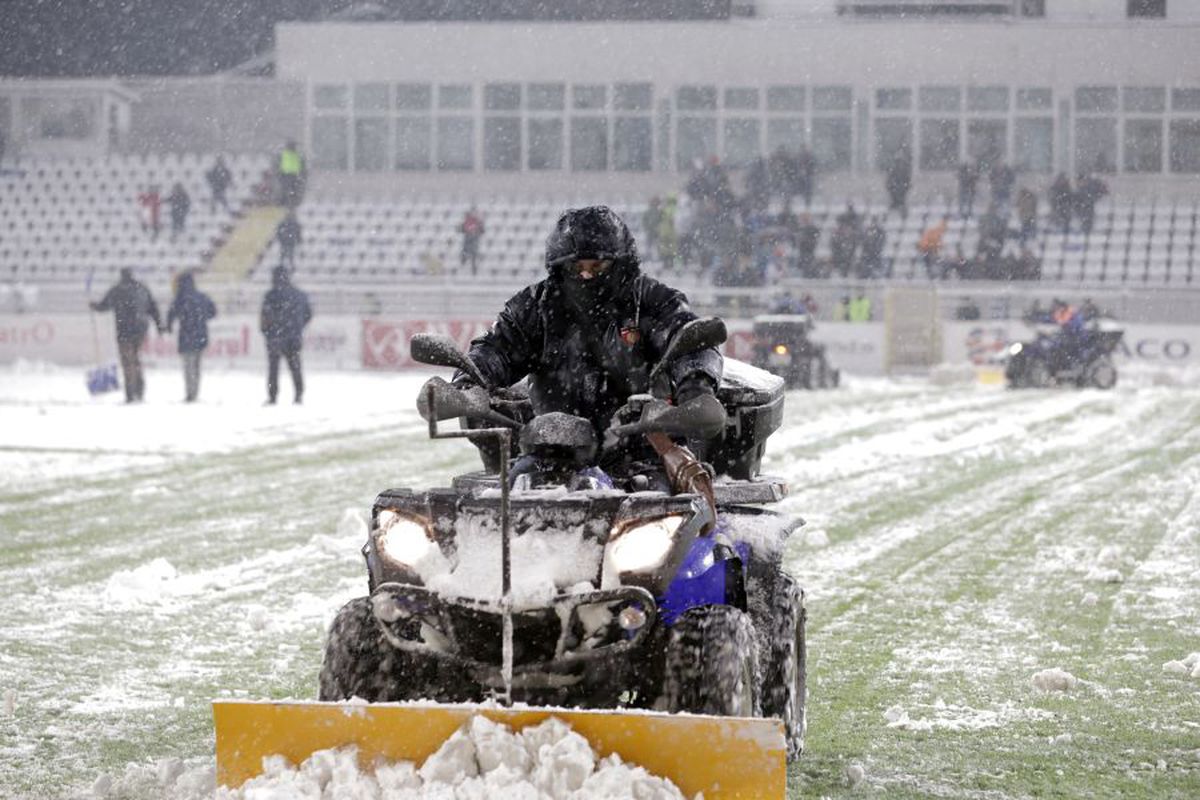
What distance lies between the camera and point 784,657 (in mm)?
5508

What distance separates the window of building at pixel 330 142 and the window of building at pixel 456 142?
87.0 inches

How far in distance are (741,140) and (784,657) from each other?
125ft

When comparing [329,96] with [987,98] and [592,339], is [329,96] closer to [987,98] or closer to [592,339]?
[987,98]

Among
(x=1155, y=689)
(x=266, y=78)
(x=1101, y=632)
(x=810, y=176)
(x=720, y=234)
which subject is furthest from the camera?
(x=266, y=78)

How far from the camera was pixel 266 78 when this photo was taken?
46125 mm

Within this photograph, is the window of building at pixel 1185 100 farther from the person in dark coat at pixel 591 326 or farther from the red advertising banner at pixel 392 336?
the person in dark coat at pixel 591 326

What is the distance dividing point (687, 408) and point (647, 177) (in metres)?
38.1

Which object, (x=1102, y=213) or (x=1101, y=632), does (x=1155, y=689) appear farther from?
(x=1102, y=213)

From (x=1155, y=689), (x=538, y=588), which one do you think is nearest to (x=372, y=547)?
(x=538, y=588)

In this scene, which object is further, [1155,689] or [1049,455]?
[1049,455]

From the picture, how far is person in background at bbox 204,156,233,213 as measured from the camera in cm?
4203

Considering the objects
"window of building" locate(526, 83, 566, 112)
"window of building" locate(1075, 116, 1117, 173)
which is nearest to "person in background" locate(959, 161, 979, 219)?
"window of building" locate(1075, 116, 1117, 173)

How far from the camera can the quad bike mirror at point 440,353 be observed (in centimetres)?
529

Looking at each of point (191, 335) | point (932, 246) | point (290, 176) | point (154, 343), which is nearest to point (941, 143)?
point (932, 246)
